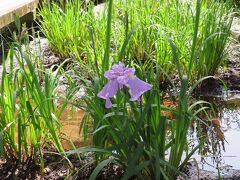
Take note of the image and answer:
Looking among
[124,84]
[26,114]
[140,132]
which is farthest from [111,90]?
[26,114]

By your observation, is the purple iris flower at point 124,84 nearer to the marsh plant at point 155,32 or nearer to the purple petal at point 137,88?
the purple petal at point 137,88

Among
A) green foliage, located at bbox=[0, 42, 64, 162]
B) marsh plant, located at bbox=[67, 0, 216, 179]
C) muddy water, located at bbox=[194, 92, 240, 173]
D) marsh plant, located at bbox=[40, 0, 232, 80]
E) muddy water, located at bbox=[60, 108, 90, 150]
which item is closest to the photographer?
marsh plant, located at bbox=[67, 0, 216, 179]

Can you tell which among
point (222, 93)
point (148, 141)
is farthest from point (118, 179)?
point (222, 93)

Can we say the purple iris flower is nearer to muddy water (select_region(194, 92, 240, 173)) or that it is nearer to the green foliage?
the green foliage

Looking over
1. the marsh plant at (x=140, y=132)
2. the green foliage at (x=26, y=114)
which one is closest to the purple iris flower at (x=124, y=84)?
the marsh plant at (x=140, y=132)

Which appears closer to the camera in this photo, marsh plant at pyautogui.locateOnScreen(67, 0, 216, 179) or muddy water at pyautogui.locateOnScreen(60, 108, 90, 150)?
marsh plant at pyautogui.locateOnScreen(67, 0, 216, 179)

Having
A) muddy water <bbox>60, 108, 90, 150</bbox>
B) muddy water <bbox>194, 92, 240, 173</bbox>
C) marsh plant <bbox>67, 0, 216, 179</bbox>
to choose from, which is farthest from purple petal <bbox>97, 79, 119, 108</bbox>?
muddy water <bbox>60, 108, 90, 150</bbox>

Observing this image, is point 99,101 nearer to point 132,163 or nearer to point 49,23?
point 132,163

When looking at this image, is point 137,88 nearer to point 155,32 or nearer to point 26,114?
point 26,114
